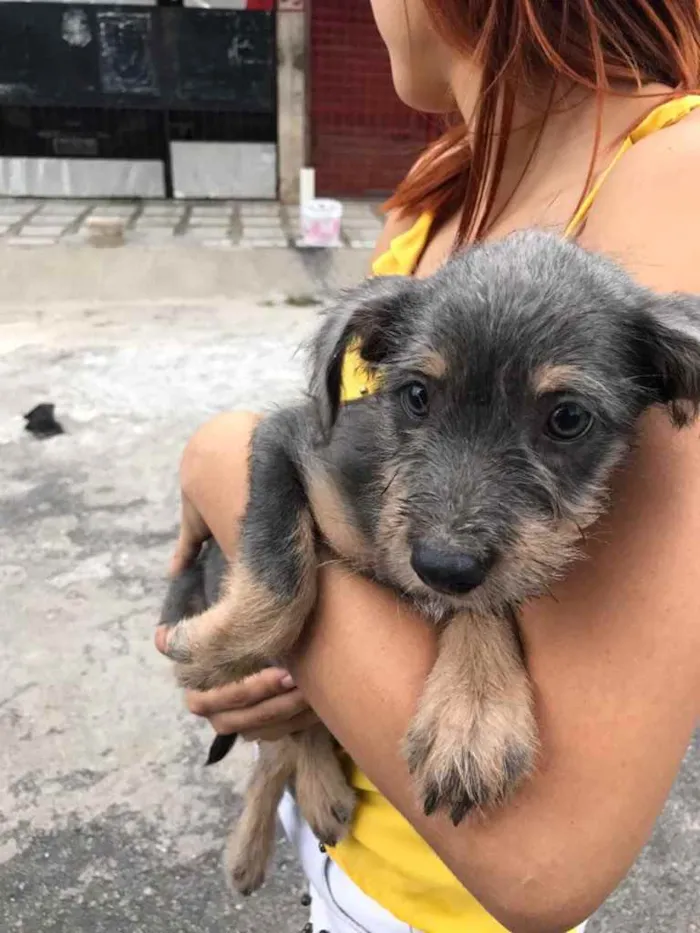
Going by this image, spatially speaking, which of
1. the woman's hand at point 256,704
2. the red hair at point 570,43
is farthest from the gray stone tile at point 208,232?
the woman's hand at point 256,704

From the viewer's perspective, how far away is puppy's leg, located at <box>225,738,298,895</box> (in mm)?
2176

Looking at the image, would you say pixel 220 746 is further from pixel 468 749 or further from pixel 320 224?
pixel 320 224

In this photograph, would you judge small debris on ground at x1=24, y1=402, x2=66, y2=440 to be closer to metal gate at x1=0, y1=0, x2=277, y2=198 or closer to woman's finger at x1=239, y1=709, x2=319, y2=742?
woman's finger at x1=239, y1=709, x2=319, y2=742

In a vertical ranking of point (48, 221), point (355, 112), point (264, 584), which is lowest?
point (48, 221)

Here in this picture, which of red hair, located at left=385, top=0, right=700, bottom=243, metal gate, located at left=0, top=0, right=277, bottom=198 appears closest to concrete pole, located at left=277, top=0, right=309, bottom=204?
metal gate, located at left=0, top=0, right=277, bottom=198

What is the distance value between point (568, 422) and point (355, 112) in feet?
39.5

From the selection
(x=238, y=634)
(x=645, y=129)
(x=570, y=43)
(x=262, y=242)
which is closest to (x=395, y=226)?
(x=570, y=43)

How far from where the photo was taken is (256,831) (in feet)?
7.30

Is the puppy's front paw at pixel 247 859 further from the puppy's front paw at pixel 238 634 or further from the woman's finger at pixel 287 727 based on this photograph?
the puppy's front paw at pixel 238 634

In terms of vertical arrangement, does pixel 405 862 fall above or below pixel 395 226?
below

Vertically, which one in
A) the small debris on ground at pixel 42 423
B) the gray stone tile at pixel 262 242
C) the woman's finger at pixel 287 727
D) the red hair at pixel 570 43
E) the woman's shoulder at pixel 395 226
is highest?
the red hair at pixel 570 43

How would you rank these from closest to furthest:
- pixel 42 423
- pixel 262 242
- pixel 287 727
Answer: pixel 287 727, pixel 42 423, pixel 262 242

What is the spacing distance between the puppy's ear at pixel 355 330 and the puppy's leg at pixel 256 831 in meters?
1.01

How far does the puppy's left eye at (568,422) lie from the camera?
4.21 feet
